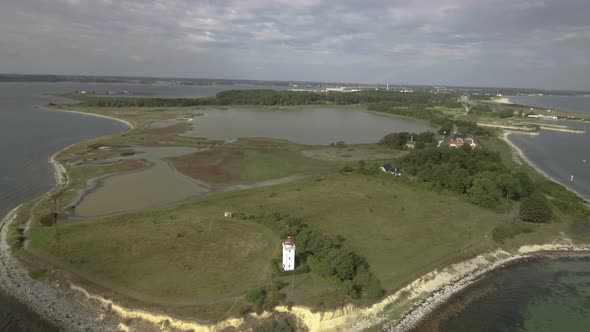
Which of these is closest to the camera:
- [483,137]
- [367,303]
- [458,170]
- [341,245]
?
[367,303]

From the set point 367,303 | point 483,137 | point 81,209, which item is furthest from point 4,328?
point 483,137

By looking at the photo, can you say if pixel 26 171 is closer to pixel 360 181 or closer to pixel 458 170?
pixel 360 181

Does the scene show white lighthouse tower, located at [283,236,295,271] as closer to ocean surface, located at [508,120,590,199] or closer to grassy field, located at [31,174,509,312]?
grassy field, located at [31,174,509,312]

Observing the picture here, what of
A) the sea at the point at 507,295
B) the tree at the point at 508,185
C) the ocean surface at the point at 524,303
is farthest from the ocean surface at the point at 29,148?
the tree at the point at 508,185

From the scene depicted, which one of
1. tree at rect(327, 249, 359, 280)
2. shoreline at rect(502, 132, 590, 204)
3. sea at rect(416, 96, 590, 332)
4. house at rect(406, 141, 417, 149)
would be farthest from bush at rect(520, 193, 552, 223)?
house at rect(406, 141, 417, 149)

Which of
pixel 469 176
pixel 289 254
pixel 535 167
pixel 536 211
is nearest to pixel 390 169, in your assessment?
pixel 469 176

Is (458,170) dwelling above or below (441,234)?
above

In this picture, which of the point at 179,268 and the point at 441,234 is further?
the point at 441,234

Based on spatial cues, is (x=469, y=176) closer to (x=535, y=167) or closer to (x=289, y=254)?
(x=535, y=167)
